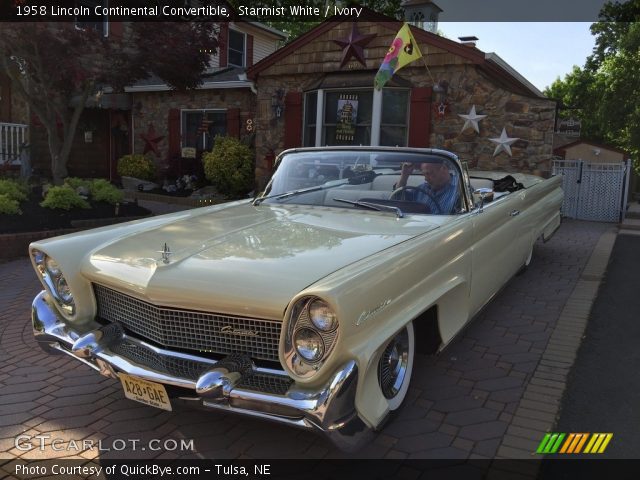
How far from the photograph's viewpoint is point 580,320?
464 cm

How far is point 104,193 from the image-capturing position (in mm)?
8672

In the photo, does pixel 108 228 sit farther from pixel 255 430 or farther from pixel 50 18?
pixel 50 18

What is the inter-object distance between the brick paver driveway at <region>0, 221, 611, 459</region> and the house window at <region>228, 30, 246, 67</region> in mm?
14210

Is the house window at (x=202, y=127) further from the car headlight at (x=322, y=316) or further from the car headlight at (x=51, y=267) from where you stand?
the car headlight at (x=322, y=316)

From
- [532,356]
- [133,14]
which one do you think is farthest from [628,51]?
[532,356]

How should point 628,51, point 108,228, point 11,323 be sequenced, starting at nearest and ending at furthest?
point 108,228 → point 11,323 → point 628,51

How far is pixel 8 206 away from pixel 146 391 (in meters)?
5.90

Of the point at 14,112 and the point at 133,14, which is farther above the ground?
the point at 133,14

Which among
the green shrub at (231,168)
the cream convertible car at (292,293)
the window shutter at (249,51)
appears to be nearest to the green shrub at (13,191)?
the green shrub at (231,168)

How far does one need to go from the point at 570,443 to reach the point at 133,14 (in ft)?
28.1

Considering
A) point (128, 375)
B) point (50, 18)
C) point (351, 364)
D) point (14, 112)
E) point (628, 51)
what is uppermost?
point (628, 51)

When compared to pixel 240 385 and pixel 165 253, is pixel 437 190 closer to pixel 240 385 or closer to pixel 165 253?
pixel 165 253

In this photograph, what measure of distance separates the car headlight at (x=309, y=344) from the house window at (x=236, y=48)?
638 inches

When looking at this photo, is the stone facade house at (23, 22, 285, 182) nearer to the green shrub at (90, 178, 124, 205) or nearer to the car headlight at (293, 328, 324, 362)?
the green shrub at (90, 178, 124, 205)
